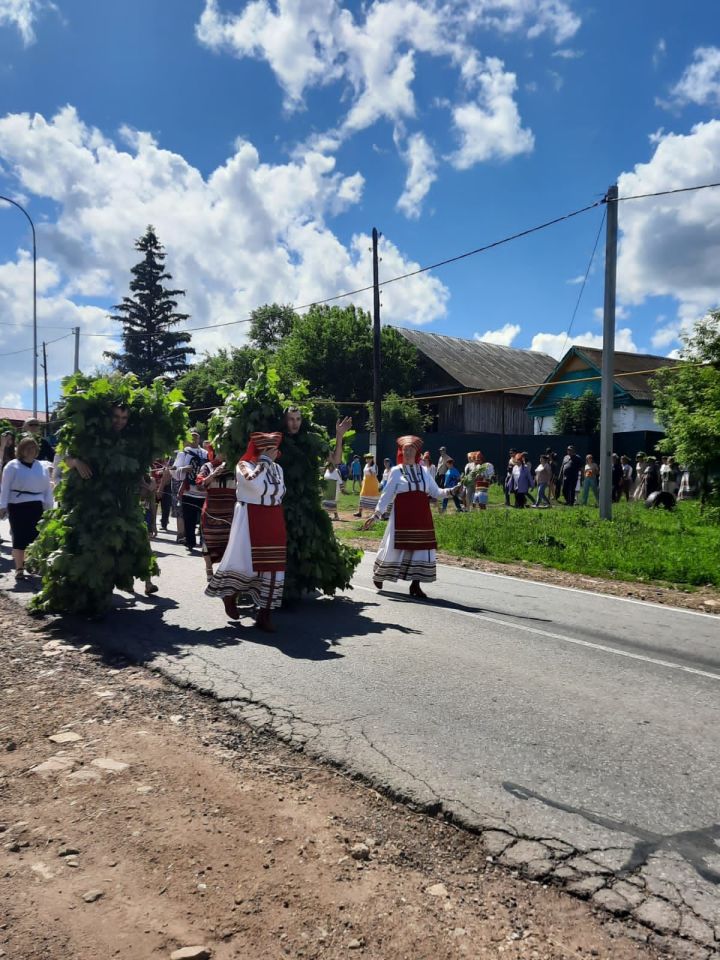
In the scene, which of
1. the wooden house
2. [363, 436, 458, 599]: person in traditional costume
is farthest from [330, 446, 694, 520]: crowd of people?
the wooden house

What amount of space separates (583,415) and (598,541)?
859 inches

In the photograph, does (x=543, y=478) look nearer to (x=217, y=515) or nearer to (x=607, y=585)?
(x=607, y=585)

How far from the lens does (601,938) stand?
8.89 ft

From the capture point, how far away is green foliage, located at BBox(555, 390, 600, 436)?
114 ft

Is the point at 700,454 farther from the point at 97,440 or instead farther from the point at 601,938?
the point at 601,938

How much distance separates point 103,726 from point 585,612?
587cm

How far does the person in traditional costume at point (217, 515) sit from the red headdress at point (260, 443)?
4.67 feet

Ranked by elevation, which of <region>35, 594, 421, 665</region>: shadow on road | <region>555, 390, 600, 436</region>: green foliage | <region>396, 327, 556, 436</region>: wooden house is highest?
<region>396, 327, 556, 436</region>: wooden house

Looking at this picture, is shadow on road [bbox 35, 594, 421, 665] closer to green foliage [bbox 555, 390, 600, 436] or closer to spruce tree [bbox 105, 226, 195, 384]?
green foliage [bbox 555, 390, 600, 436]

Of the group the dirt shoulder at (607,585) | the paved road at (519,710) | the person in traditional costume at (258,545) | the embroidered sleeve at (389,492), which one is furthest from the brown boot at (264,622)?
the dirt shoulder at (607,585)

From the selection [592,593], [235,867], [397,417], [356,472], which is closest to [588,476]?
[356,472]

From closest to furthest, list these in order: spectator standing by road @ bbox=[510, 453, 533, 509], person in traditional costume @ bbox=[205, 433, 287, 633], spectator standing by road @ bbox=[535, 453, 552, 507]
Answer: person in traditional costume @ bbox=[205, 433, 287, 633], spectator standing by road @ bbox=[510, 453, 533, 509], spectator standing by road @ bbox=[535, 453, 552, 507]

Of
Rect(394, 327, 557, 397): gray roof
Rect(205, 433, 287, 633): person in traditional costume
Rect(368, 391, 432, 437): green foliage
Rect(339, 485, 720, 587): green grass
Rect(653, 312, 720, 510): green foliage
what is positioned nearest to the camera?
Rect(205, 433, 287, 633): person in traditional costume

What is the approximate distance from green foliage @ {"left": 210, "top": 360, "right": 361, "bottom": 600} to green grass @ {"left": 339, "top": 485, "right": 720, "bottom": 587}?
5436 mm
